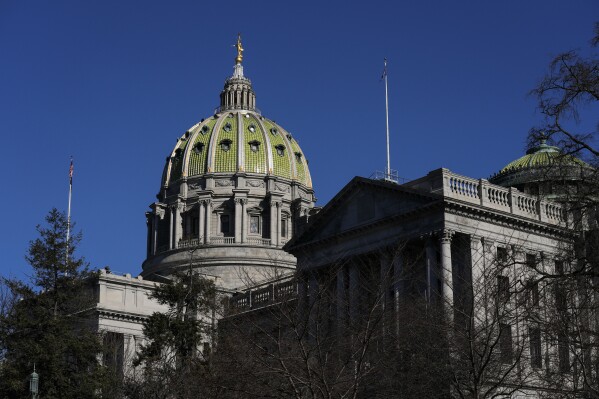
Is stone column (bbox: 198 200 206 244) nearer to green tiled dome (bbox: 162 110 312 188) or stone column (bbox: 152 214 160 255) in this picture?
green tiled dome (bbox: 162 110 312 188)

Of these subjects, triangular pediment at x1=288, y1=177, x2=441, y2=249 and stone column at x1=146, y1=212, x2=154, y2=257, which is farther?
stone column at x1=146, y1=212, x2=154, y2=257

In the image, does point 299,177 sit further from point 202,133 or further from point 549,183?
point 549,183

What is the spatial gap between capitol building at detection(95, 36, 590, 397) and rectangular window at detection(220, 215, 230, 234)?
0.17 metres

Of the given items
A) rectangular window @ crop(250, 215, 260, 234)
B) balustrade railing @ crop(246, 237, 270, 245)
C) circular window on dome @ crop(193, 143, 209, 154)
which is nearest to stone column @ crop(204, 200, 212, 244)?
balustrade railing @ crop(246, 237, 270, 245)

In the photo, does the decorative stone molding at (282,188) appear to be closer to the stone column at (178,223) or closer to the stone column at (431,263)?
the stone column at (178,223)

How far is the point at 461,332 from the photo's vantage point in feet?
109

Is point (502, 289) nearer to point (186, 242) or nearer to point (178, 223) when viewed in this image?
point (186, 242)

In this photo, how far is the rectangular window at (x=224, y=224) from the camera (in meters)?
132

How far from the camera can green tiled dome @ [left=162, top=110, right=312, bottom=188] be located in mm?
137875

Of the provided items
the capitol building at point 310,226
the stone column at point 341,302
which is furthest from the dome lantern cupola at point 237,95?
the stone column at point 341,302

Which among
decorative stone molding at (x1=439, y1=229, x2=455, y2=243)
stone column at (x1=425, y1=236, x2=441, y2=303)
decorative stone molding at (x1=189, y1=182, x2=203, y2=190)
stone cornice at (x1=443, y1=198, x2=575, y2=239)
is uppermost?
decorative stone molding at (x1=189, y1=182, x2=203, y2=190)

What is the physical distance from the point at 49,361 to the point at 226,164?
283 ft

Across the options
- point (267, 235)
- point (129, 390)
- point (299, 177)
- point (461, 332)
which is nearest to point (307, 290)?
point (129, 390)

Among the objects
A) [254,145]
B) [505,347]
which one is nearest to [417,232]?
[505,347]
